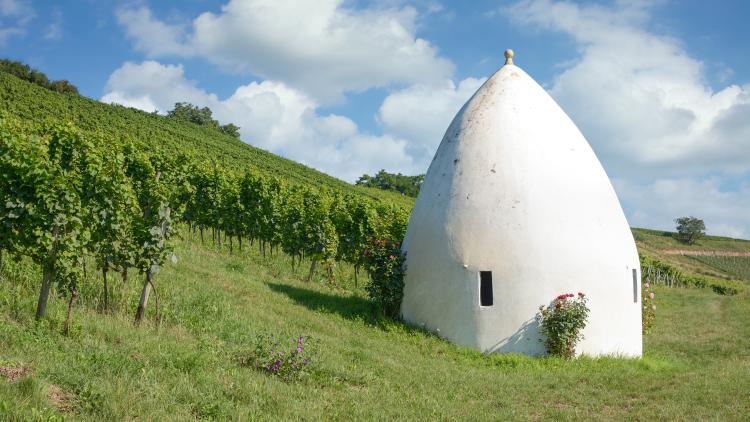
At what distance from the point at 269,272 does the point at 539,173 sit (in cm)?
1119

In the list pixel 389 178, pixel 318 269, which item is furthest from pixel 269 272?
pixel 389 178

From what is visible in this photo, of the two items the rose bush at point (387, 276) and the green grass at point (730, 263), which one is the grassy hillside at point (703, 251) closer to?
the green grass at point (730, 263)

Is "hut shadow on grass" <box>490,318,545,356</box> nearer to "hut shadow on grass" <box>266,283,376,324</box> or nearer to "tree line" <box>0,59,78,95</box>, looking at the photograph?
"hut shadow on grass" <box>266,283,376,324</box>

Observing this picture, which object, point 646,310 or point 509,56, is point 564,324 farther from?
point 509,56

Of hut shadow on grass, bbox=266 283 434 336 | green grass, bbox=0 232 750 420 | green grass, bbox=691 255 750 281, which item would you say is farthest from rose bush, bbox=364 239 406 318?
green grass, bbox=691 255 750 281

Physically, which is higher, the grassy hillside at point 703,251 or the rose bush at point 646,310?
the grassy hillside at point 703,251

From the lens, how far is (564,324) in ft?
40.6

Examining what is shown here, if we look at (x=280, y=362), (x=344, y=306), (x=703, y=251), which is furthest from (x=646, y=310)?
(x=703, y=251)

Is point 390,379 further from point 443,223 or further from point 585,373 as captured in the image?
point 443,223

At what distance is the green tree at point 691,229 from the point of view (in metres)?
102

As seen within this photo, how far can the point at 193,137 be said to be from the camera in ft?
185

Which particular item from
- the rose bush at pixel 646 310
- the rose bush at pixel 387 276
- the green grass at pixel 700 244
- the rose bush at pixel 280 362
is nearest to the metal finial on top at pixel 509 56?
the rose bush at pixel 387 276

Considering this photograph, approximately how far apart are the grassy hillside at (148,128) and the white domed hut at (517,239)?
28.8m

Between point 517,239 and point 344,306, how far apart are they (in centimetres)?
511
